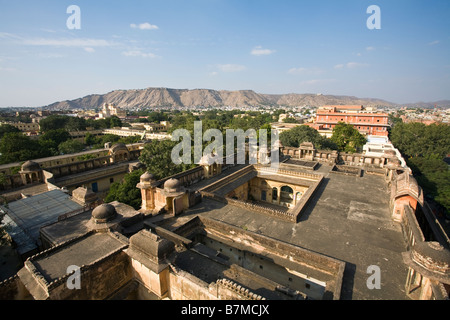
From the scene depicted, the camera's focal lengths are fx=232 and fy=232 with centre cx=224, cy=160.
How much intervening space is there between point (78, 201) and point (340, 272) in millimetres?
18676

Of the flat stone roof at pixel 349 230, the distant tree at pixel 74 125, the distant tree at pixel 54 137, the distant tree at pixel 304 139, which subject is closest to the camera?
the flat stone roof at pixel 349 230

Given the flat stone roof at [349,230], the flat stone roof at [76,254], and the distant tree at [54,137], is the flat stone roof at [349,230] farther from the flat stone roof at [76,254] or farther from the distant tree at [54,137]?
the distant tree at [54,137]

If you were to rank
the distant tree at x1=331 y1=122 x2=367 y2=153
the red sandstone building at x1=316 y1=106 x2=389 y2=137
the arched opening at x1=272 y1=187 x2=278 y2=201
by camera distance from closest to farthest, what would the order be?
1. the arched opening at x1=272 y1=187 x2=278 y2=201
2. the distant tree at x1=331 y1=122 x2=367 y2=153
3. the red sandstone building at x1=316 y1=106 x2=389 y2=137

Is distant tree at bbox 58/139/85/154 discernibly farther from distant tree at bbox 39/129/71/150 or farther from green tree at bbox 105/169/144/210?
green tree at bbox 105/169/144/210

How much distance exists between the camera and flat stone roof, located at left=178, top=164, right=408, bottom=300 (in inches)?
412

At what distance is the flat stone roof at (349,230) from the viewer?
34.3 ft

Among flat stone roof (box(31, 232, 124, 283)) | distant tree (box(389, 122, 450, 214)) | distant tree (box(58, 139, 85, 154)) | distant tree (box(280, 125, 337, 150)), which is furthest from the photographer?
distant tree (box(58, 139, 85, 154))

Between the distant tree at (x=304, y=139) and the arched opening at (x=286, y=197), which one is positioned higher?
the distant tree at (x=304, y=139)

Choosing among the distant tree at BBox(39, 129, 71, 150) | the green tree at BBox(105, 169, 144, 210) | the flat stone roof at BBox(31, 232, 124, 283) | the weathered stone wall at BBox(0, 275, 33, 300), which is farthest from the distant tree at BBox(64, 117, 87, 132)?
the weathered stone wall at BBox(0, 275, 33, 300)

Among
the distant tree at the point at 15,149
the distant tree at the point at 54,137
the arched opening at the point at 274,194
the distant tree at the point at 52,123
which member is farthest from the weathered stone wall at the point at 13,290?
the distant tree at the point at 52,123

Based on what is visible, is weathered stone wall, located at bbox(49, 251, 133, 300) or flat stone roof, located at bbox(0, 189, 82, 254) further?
flat stone roof, located at bbox(0, 189, 82, 254)

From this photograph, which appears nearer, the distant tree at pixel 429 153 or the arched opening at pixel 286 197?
the arched opening at pixel 286 197
